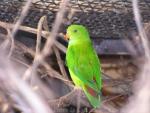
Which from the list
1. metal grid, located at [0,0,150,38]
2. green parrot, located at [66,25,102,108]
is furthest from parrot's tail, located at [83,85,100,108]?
metal grid, located at [0,0,150,38]

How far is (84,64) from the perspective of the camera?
1.92 meters

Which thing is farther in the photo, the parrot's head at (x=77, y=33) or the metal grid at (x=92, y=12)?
the parrot's head at (x=77, y=33)

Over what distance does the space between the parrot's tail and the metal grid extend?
33cm

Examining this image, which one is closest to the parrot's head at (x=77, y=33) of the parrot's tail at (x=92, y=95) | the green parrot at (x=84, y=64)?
the green parrot at (x=84, y=64)

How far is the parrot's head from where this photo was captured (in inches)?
81.7

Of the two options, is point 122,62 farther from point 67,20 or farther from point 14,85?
point 14,85

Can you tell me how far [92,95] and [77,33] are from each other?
0.47m

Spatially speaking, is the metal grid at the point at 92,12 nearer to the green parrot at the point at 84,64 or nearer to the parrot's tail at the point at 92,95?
the green parrot at the point at 84,64

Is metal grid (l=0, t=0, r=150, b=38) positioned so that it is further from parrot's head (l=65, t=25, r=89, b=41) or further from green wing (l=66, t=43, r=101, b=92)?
green wing (l=66, t=43, r=101, b=92)

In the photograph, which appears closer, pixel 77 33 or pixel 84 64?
pixel 84 64

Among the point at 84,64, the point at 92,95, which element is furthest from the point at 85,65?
the point at 92,95

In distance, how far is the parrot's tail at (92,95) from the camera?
1.75 metres

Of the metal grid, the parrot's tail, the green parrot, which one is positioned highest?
the metal grid

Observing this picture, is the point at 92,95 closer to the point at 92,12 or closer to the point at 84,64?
the point at 84,64
